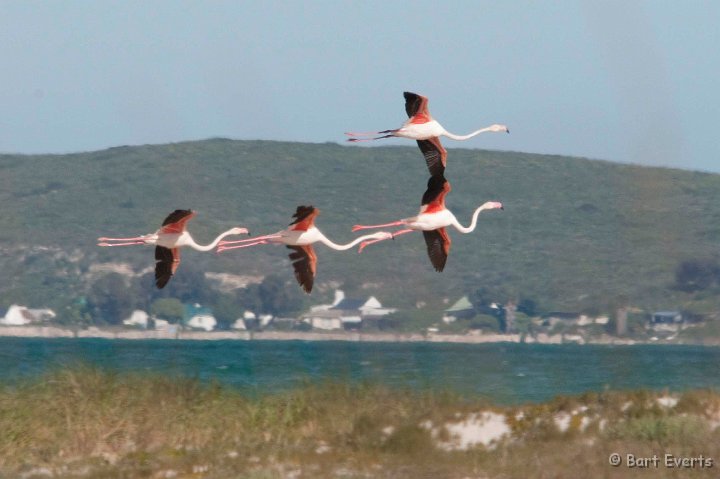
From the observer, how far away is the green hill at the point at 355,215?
423ft

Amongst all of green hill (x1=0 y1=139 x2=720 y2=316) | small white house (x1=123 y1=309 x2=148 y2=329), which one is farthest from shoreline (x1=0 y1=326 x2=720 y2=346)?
green hill (x1=0 y1=139 x2=720 y2=316)

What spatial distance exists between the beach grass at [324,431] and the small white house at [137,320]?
10839 centimetres

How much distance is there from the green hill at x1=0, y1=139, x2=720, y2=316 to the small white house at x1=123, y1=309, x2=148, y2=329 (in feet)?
16.1

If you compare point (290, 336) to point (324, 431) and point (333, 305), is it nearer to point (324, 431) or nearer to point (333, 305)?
point (333, 305)

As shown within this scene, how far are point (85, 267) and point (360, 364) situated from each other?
180 ft

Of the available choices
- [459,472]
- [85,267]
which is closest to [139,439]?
[459,472]

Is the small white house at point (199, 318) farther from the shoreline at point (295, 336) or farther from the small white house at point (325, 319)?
the small white house at point (325, 319)

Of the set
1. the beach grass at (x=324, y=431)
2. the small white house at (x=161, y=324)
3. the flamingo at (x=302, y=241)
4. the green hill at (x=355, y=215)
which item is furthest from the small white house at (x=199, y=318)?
the flamingo at (x=302, y=241)

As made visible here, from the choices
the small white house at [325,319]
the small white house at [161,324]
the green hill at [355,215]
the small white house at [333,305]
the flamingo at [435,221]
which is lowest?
the small white house at [161,324]

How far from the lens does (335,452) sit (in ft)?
80.2

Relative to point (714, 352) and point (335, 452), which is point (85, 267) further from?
point (335, 452)

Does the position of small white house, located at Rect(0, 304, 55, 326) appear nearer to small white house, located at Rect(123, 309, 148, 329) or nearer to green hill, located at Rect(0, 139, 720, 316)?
green hill, located at Rect(0, 139, 720, 316)

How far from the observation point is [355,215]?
13100cm

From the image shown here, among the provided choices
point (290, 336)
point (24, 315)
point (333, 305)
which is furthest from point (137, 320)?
point (333, 305)
